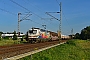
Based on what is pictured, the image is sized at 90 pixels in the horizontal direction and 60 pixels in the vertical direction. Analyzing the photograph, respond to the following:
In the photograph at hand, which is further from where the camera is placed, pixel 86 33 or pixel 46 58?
pixel 86 33

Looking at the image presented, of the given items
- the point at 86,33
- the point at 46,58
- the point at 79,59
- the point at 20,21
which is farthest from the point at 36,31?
the point at 86,33

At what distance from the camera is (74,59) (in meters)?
21.4

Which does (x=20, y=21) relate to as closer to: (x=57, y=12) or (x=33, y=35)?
(x=33, y=35)

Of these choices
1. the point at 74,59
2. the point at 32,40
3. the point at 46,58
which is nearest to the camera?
the point at 46,58

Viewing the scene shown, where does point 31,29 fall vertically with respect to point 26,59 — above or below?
above

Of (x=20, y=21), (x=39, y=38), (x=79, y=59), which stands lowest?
(x=79, y=59)

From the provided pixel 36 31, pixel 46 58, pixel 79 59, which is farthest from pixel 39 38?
pixel 46 58

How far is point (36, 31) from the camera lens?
42656 mm

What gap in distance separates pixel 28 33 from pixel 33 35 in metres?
1.39

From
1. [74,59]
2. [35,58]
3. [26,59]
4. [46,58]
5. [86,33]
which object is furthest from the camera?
[86,33]

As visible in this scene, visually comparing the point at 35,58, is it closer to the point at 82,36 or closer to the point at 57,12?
the point at 57,12

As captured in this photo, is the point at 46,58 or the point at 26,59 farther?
the point at 46,58

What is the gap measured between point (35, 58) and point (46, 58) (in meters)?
1.49

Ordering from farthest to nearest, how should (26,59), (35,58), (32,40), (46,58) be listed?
1. (32,40)
2. (46,58)
3. (35,58)
4. (26,59)
